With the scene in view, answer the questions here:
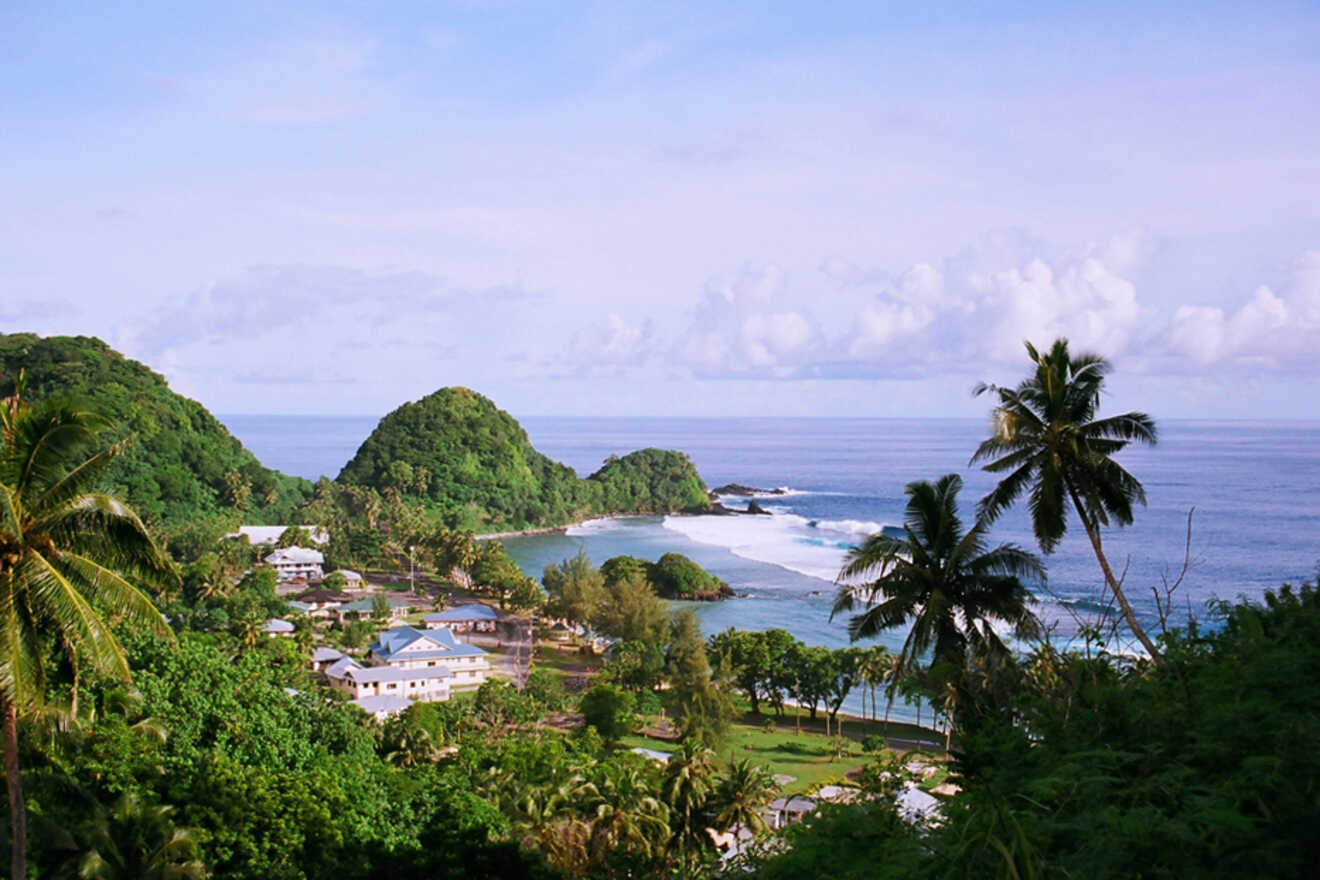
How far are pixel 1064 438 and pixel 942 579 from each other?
248 cm

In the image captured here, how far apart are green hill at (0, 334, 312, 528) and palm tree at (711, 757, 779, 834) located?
57.4 m

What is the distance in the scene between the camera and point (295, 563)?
193ft

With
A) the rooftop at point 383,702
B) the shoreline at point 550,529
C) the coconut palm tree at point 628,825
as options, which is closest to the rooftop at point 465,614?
the rooftop at point 383,702

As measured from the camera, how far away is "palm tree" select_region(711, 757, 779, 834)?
16906mm

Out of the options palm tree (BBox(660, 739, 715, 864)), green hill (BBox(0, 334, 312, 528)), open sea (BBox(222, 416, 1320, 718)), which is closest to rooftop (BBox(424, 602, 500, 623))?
open sea (BBox(222, 416, 1320, 718))

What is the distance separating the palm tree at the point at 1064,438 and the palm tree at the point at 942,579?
2.65ft

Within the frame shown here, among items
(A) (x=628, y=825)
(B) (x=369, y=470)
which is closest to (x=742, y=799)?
(A) (x=628, y=825)

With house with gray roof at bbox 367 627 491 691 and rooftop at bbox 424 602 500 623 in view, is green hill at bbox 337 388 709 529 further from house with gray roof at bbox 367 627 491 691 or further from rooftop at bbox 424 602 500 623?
house with gray roof at bbox 367 627 491 691

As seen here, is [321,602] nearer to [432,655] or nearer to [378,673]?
[432,655]

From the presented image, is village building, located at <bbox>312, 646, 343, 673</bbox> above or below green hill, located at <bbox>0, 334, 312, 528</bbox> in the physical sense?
below

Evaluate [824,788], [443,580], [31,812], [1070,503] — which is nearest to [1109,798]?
[1070,503]

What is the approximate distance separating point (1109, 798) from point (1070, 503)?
9555mm

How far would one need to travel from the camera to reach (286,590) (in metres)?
53.7

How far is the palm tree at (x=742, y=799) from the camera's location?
16.9 metres
